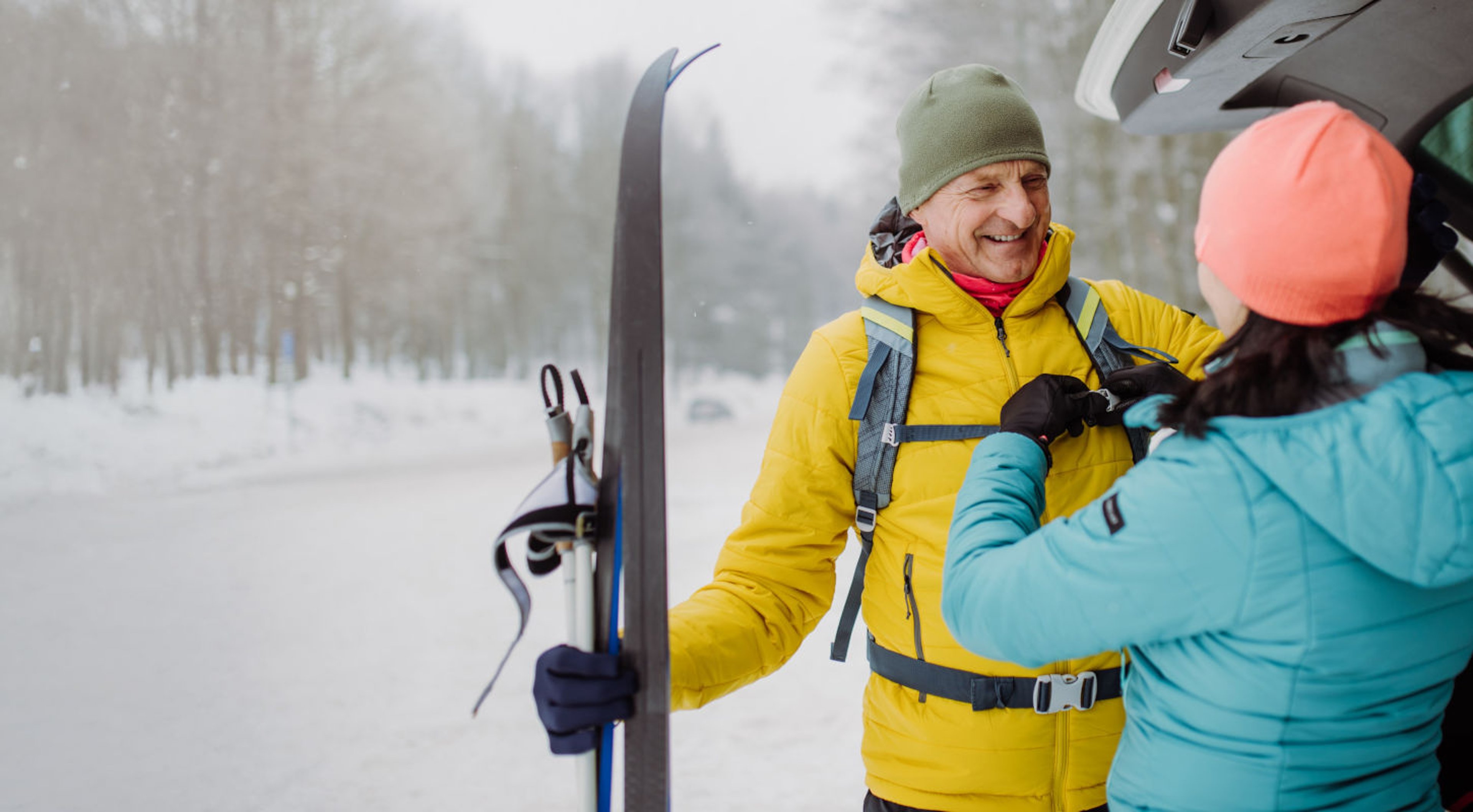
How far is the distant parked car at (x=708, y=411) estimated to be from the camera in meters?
16.4

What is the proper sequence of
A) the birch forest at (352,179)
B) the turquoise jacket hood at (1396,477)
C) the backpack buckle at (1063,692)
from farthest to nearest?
the birch forest at (352,179)
the backpack buckle at (1063,692)
the turquoise jacket hood at (1396,477)

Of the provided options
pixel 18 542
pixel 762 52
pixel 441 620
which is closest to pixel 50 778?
pixel 441 620

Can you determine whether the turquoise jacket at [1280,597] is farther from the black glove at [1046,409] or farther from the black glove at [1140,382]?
the black glove at [1140,382]

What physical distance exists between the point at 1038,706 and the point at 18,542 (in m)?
6.89

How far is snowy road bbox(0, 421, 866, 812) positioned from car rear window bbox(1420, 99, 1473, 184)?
2.55 m

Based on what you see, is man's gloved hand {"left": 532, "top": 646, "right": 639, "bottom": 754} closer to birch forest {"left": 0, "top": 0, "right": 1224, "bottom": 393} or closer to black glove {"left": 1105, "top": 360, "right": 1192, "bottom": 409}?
black glove {"left": 1105, "top": 360, "right": 1192, "bottom": 409}

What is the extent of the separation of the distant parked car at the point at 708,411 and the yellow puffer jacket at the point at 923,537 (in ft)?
48.1

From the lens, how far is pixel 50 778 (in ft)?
11.4

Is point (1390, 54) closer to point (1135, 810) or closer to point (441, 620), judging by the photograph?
point (1135, 810)

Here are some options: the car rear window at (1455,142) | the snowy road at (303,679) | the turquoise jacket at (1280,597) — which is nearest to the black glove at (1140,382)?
the turquoise jacket at (1280,597)

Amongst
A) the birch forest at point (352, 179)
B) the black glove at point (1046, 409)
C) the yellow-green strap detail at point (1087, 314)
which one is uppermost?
the birch forest at point (352, 179)

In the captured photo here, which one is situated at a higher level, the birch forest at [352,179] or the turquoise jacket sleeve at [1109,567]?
the birch forest at [352,179]

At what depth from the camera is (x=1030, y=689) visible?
4.46 feet

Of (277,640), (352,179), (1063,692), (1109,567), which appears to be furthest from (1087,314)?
(352,179)
